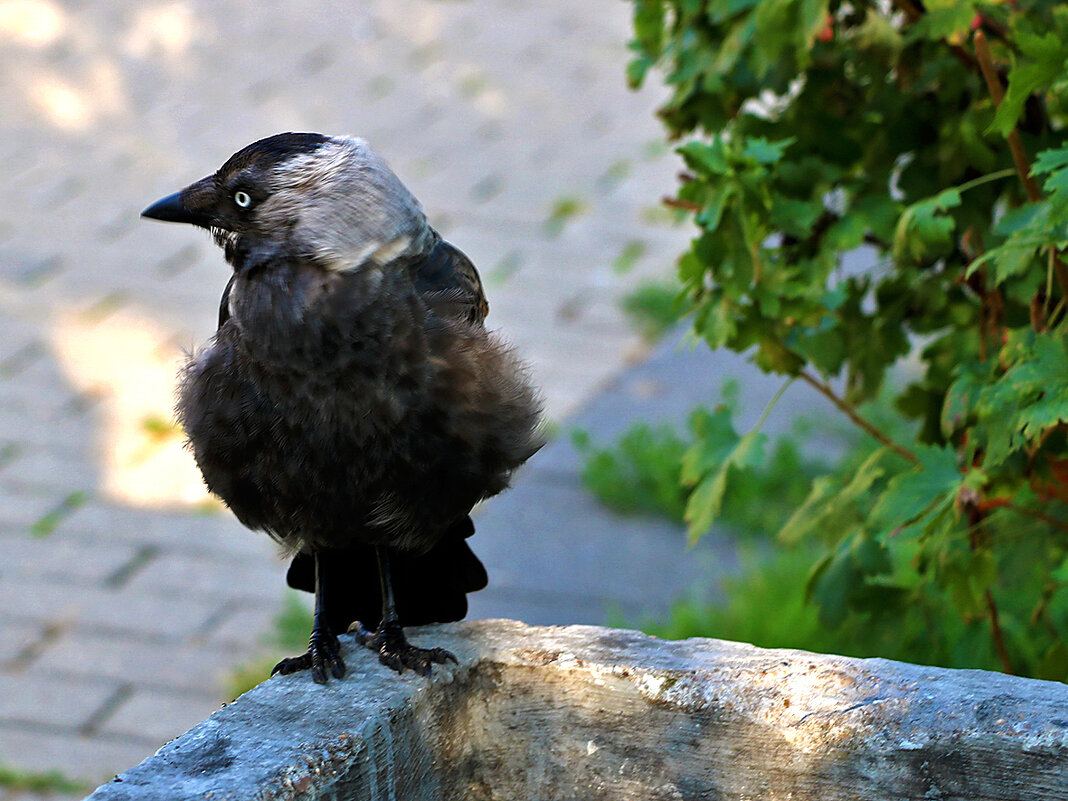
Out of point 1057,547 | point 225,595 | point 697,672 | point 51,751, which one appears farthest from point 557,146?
point 697,672

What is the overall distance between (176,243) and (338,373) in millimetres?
4544

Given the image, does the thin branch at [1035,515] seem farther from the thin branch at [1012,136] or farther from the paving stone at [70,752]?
the paving stone at [70,752]

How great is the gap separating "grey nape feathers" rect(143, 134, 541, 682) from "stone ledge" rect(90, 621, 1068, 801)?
115 millimetres

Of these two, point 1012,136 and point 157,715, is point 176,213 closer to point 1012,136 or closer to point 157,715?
point 1012,136

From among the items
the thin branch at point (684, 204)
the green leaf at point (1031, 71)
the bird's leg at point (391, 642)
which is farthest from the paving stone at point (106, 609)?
the green leaf at point (1031, 71)

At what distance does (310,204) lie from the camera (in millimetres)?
2023

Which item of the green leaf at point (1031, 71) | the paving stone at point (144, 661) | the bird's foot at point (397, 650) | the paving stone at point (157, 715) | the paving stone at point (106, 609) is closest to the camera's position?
the green leaf at point (1031, 71)

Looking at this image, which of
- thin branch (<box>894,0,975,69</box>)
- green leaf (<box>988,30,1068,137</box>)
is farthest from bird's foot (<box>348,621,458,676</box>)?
thin branch (<box>894,0,975,69</box>)

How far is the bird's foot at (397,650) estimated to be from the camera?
1.99 metres

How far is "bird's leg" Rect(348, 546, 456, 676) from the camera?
2.00 m

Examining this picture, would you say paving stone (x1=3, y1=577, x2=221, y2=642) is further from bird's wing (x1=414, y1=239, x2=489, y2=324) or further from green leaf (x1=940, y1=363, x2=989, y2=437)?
green leaf (x1=940, y1=363, x2=989, y2=437)

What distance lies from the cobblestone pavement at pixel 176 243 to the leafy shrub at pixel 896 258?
2.01 metres

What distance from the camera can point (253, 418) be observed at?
6.68 ft

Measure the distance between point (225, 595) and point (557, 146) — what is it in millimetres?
3722
